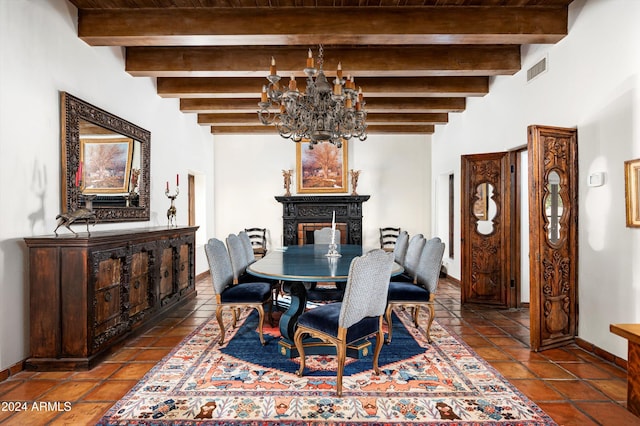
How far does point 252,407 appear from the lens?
2.24 meters

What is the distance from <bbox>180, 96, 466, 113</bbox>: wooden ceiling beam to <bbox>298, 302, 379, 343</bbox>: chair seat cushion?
375 centimetres

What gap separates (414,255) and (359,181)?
150 inches

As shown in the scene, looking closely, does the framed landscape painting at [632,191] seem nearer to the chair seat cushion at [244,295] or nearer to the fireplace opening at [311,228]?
the chair seat cushion at [244,295]

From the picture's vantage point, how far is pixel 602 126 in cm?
300

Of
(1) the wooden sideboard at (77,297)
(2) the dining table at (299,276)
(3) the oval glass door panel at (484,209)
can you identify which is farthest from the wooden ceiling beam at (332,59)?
(2) the dining table at (299,276)

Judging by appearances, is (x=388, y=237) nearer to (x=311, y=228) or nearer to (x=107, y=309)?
(x=311, y=228)

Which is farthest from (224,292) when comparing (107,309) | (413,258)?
(413,258)

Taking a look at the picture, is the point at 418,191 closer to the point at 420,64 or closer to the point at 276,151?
the point at 276,151

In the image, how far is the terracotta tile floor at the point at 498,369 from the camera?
86.0 inches

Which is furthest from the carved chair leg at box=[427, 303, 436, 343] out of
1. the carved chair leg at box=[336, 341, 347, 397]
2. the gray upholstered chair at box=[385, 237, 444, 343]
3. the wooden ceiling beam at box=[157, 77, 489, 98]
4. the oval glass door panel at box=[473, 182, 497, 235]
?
the wooden ceiling beam at box=[157, 77, 489, 98]

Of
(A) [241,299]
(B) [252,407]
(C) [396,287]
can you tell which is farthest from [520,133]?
(B) [252,407]

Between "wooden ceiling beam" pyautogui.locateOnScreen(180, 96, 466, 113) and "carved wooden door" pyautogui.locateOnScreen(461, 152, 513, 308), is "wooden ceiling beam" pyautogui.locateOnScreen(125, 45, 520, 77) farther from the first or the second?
"wooden ceiling beam" pyautogui.locateOnScreen(180, 96, 466, 113)

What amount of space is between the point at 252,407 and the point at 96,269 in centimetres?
169

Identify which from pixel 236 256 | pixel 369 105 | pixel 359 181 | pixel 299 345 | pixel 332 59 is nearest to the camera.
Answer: pixel 299 345
